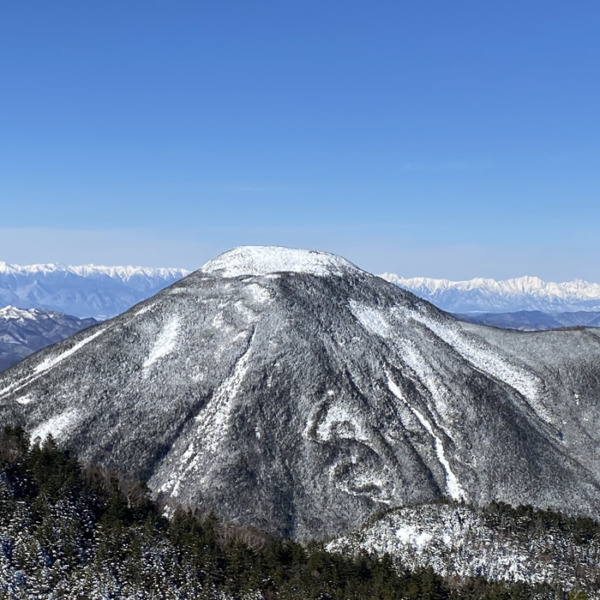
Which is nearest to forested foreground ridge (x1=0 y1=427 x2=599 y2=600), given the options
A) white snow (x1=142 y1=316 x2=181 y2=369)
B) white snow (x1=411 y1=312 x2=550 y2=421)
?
white snow (x1=142 y1=316 x2=181 y2=369)

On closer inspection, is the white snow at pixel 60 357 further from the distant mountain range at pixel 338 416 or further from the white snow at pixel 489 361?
the white snow at pixel 489 361

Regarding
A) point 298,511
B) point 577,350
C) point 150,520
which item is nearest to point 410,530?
point 298,511

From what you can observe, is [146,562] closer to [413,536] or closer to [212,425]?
[413,536]

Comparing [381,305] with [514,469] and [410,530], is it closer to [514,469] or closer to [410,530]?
[514,469]

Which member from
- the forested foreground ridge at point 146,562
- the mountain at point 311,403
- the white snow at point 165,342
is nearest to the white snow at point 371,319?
the mountain at point 311,403

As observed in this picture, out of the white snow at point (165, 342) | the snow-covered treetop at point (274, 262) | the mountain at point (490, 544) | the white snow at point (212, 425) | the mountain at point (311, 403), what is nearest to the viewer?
the mountain at point (490, 544)

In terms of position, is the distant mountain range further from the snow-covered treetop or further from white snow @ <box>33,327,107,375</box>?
the snow-covered treetop
